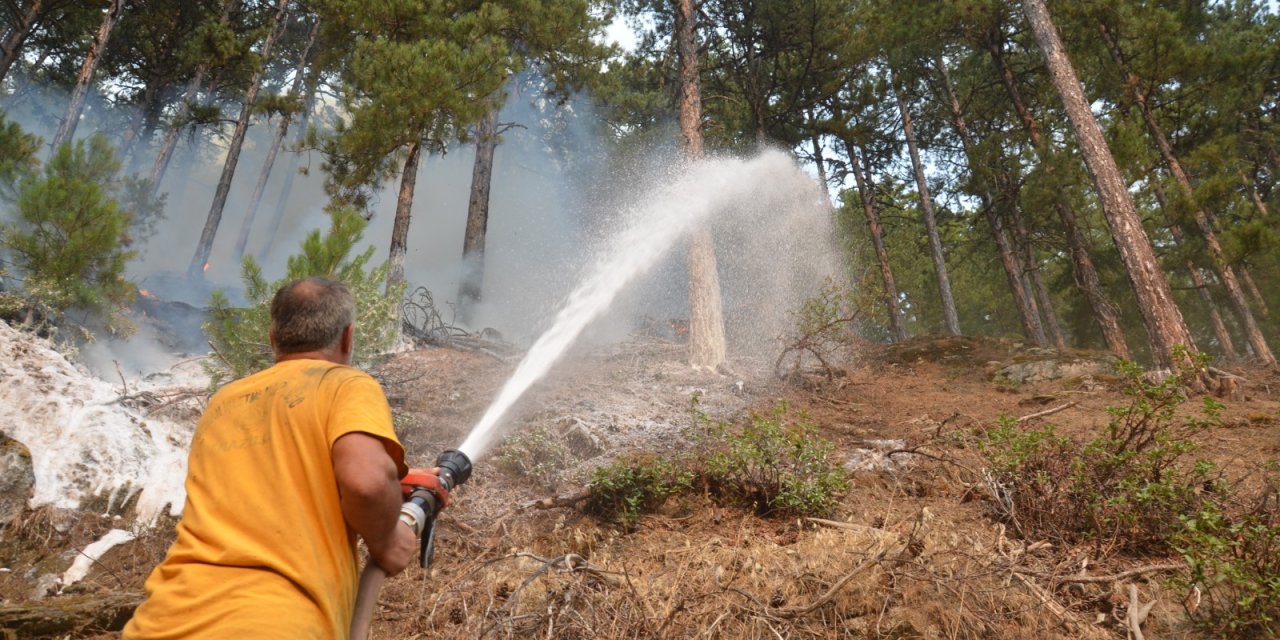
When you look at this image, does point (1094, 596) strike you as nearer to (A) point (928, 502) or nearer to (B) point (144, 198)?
(A) point (928, 502)

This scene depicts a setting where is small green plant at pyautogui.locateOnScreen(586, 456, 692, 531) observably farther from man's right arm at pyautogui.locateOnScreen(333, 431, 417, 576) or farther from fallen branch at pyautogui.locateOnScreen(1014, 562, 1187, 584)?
man's right arm at pyautogui.locateOnScreen(333, 431, 417, 576)

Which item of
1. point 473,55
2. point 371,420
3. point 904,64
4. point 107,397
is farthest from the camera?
point 904,64

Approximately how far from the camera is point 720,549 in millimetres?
4109

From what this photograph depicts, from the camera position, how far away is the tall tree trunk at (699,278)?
1080 centimetres

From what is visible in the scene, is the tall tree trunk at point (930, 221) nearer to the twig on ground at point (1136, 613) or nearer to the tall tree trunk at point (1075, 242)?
the tall tree trunk at point (1075, 242)

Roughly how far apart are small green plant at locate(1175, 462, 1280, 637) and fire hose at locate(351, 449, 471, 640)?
9.91 feet

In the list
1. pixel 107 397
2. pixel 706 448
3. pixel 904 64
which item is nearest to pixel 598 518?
pixel 706 448

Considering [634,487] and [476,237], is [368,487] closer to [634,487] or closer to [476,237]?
[634,487]

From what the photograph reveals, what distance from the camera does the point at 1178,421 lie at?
667 cm

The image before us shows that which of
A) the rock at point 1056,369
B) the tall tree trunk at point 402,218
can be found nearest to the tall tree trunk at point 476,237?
the tall tree trunk at point 402,218

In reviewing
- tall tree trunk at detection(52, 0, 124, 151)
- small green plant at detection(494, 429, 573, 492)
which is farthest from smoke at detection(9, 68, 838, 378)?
tall tree trunk at detection(52, 0, 124, 151)

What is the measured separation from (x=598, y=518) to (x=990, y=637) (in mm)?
2934

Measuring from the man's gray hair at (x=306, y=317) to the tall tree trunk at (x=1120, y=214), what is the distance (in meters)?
9.67

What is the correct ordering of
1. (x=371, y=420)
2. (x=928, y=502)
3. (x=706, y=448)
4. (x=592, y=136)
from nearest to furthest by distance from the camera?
(x=371, y=420), (x=928, y=502), (x=706, y=448), (x=592, y=136)
